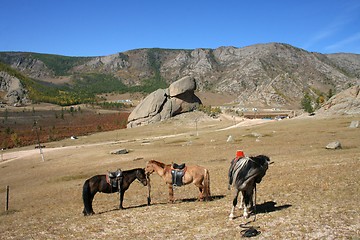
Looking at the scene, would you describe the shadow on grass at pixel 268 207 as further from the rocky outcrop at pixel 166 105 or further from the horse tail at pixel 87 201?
the rocky outcrop at pixel 166 105

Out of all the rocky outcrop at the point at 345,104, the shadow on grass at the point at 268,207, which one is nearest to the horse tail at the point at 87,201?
the shadow on grass at the point at 268,207

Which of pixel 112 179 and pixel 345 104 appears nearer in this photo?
pixel 112 179

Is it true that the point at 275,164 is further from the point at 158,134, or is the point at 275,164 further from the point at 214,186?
the point at 158,134

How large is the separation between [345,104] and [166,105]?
45749mm

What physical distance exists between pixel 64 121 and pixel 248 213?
12790 centimetres

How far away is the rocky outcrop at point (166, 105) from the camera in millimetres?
89875

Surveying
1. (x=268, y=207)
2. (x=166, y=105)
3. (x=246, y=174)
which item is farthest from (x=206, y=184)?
(x=166, y=105)

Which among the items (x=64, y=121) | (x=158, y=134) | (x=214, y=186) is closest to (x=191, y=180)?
(x=214, y=186)

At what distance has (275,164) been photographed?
80.4ft

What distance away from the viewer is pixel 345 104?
66.7 meters

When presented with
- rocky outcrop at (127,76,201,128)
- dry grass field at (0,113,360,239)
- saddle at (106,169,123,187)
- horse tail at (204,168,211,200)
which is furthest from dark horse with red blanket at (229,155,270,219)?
rocky outcrop at (127,76,201,128)

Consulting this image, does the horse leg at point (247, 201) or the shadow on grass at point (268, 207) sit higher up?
the horse leg at point (247, 201)

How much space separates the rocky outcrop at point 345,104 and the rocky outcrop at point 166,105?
37.5 m

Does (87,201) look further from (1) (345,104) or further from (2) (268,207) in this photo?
(1) (345,104)
